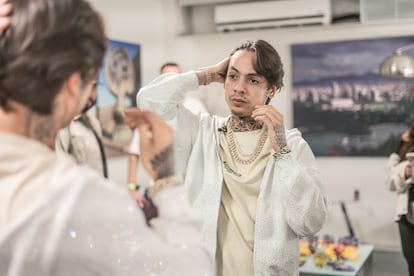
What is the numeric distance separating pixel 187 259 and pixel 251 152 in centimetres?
46

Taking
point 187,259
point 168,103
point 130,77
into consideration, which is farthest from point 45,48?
point 130,77

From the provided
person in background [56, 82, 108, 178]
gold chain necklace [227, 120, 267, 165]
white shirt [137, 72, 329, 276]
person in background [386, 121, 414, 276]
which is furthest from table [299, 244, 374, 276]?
person in background [56, 82, 108, 178]

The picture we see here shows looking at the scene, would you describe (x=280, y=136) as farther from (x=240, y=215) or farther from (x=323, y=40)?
(x=323, y=40)

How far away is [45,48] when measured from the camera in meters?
0.52

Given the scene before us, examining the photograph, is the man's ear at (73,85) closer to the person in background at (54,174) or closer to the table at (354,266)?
the person in background at (54,174)

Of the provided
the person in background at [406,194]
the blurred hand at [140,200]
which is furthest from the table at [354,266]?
the blurred hand at [140,200]

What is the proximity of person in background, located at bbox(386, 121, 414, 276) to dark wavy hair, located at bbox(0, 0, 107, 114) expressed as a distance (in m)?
1.57

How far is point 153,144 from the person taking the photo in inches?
24.4

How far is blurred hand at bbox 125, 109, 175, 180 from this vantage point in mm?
617

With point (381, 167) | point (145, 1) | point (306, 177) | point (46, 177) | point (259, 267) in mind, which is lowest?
point (381, 167)

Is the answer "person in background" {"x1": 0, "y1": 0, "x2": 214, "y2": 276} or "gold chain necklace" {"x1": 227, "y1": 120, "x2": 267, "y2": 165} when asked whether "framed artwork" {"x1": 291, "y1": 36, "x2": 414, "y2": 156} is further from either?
"person in background" {"x1": 0, "y1": 0, "x2": 214, "y2": 276}

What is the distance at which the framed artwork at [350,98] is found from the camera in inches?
132

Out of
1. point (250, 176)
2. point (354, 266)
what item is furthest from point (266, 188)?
point (354, 266)

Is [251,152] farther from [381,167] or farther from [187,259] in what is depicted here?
[381,167]
